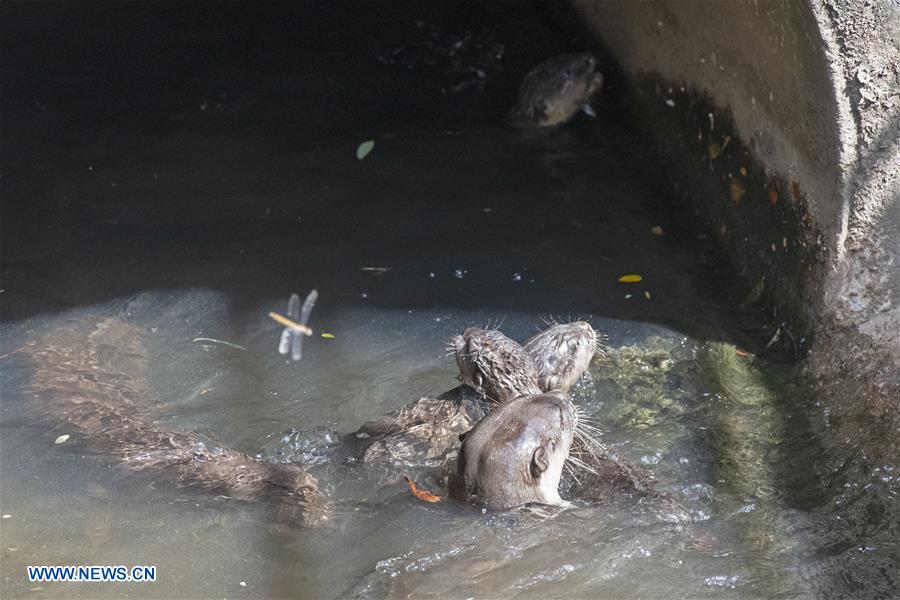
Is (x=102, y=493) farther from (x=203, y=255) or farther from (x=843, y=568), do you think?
(x=843, y=568)

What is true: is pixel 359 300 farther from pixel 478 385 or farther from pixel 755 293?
pixel 755 293

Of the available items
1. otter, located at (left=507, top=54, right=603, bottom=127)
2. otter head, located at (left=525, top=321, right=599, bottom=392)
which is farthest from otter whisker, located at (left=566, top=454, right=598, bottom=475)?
otter, located at (left=507, top=54, right=603, bottom=127)

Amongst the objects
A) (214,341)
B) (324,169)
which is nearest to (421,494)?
(214,341)

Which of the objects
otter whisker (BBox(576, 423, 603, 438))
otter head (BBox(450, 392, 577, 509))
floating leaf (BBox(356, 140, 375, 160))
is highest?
otter head (BBox(450, 392, 577, 509))

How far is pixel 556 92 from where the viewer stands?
7133mm

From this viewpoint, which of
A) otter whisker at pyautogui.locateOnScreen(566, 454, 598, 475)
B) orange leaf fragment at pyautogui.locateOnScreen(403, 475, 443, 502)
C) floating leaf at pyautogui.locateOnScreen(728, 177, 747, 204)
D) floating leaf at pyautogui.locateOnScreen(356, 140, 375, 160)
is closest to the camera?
orange leaf fragment at pyautogui.locateOnScreen(403, 475, 443, 502)

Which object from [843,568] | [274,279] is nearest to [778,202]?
[843,568]

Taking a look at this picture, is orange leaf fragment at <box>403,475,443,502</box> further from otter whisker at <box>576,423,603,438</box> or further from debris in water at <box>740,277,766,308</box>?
debris in water at <box>740,277,766,308</box>

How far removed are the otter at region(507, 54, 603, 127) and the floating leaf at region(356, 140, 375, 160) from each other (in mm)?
1001

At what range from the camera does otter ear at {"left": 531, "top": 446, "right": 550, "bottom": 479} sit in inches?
147

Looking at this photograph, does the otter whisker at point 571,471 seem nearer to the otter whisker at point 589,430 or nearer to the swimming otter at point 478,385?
the otter whisker at point 589,430

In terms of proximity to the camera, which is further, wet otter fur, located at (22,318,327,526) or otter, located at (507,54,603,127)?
otter, located at (507,54,603,127)

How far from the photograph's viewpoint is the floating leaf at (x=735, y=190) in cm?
545

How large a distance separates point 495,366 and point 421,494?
0.69 metres
